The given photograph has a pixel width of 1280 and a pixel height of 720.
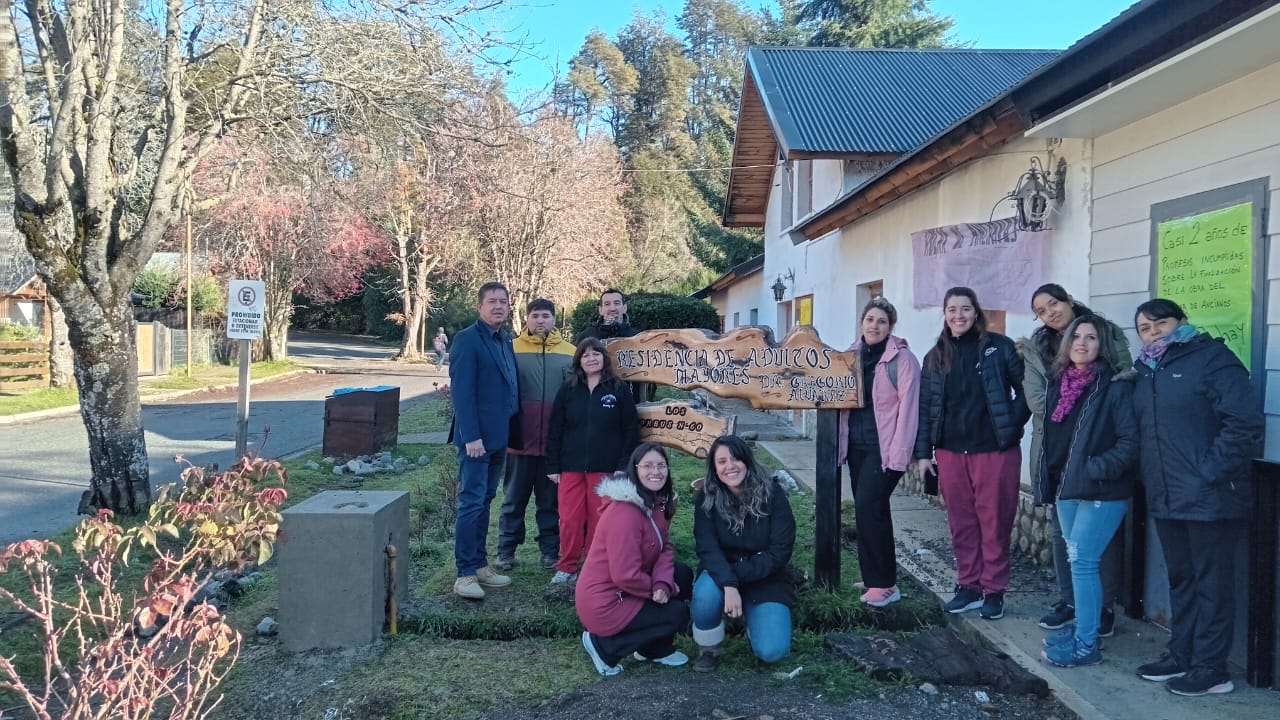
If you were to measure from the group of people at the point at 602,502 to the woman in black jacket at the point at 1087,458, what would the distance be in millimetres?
1251

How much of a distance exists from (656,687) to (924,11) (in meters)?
30.7

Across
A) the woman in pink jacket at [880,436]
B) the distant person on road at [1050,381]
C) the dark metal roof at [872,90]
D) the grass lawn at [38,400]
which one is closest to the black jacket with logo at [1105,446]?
the distant person on road at [1050,381]

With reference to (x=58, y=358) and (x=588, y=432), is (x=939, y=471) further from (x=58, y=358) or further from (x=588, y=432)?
(x=58, y=358)

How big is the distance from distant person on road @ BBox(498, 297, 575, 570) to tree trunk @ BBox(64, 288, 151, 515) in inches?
130

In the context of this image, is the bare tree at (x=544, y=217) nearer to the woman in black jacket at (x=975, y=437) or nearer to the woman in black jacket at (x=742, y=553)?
the woman in black jacket at (x=975, y=437)

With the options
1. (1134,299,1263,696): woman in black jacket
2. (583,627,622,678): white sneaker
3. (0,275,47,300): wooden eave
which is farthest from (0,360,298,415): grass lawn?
(1134,299,1263,696): woman in black jacket

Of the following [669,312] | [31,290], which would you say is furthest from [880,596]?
[31,290]

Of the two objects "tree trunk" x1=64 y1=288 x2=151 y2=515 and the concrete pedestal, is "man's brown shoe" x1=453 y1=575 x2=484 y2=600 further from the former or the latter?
"tree trunk" x1=64 y1=288 x2=151 y2=515

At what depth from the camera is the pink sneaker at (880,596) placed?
466 centimetres

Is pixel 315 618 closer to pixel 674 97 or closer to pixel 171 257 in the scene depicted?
pixel 171 257

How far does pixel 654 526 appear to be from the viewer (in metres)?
4.02

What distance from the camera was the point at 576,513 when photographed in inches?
198

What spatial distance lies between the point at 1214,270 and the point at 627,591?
9.94 ft

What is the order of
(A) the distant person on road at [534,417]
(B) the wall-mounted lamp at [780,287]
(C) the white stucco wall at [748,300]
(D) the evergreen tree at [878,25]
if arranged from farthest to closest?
(D) the evergreen tree at [878,25] → (C) the white stucco wall at [748,300] → (B) the wall-mounted lamp at [780,287] → (A) the distant person on road at [534,417]
